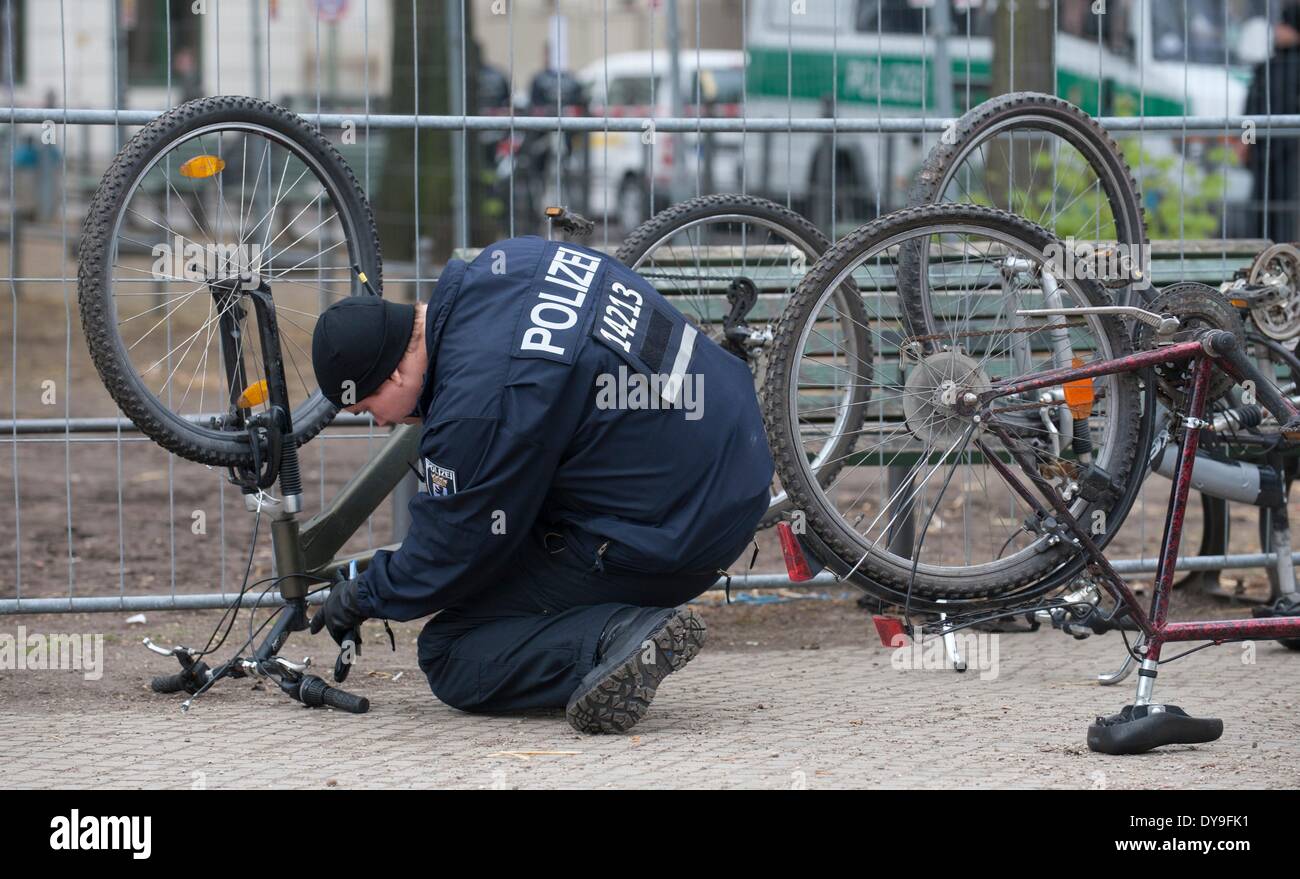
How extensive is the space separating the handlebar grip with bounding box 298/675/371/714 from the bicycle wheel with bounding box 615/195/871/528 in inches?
48.4

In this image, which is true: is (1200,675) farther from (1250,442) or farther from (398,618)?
(398,618)

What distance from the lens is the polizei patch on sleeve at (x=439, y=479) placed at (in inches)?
151

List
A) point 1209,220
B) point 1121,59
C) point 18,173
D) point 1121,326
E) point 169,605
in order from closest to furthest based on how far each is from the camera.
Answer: point 1121,326, point 169,605, point 1209,220, point 1121,59, point 18,173

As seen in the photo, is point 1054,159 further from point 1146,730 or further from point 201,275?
point 201,275

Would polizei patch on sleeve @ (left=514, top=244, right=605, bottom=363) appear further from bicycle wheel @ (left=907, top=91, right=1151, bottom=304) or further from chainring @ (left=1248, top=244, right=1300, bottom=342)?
chainring @ (left=1248, top=244, right=1300, bottom=342)

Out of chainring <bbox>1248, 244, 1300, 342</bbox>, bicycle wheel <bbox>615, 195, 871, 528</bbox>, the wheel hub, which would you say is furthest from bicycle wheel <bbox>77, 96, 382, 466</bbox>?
chainring <bbox>1248, 244, 1300, 342</bbox>

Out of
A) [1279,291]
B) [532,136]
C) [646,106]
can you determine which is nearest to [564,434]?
[1279,291]

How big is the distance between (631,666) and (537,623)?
346 mm

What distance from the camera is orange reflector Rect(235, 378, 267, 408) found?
175 inches

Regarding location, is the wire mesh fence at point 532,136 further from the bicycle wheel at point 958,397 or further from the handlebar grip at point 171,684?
the bicycle wheel at point 958,397

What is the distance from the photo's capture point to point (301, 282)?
5.12 m

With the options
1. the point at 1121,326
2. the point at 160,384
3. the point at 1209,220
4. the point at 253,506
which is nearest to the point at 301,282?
the point at 160,384

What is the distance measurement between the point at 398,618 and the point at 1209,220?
6255mm

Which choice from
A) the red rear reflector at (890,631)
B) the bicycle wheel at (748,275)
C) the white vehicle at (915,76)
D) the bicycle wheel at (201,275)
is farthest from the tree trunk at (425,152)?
the red rear reflector at (890,631)
